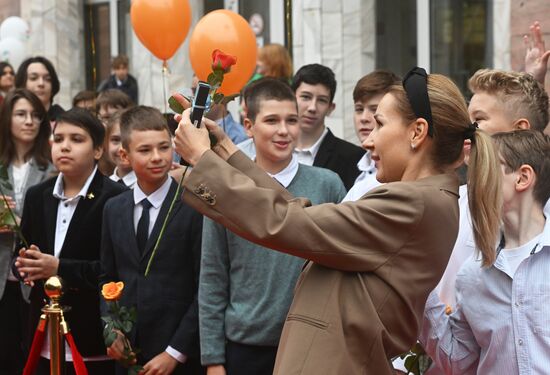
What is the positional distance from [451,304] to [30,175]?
355 centimetres

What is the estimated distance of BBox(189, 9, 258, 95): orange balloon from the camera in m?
5.98

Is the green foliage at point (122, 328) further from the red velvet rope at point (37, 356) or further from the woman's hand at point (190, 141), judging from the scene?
the woman's hand at point (190, 141)

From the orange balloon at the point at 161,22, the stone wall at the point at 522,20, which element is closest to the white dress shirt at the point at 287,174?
the orange balloon at the point at 161,22

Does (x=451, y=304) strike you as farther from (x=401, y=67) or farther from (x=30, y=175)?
(x=401, y=67)

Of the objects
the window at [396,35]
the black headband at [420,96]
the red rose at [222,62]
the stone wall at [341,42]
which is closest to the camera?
the black headband at [420,96]

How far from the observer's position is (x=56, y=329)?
451cm

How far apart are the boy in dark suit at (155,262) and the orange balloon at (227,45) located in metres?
0.94

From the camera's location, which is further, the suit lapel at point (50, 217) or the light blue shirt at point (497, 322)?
the suit lapel at point (50, 217)

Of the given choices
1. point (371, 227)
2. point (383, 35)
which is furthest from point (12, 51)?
point (371, 227)

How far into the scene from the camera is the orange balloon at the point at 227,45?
598cm

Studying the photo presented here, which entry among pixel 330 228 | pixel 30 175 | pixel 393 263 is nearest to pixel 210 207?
pixel 330 228

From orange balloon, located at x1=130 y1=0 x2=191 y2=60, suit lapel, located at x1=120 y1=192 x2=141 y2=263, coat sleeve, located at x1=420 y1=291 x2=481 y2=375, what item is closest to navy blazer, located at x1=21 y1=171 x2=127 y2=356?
suit lapel, located at x1=120 y1=192 x2=141 y2=263

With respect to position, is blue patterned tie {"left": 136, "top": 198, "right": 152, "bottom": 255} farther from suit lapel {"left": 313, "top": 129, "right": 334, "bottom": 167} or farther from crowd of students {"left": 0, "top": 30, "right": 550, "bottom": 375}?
suit lapel {"left": 313, "top": 129, "right": 334, "bottom": 167}

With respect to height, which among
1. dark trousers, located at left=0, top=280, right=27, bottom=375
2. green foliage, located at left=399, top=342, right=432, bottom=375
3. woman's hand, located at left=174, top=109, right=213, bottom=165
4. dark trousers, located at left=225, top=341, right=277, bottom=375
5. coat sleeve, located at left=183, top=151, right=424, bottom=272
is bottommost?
dark trousers, located at left=0, top=280, right=27, bottom=375
